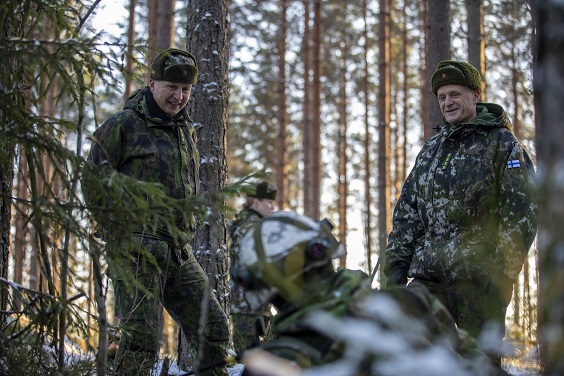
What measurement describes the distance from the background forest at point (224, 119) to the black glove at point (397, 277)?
3.07 ft

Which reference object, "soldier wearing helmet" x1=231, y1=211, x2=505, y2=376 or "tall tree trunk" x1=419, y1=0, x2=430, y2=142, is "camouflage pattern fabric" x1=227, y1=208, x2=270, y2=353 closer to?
"tall tree trunk" x1=419, y1=0, x2=430, y2=142

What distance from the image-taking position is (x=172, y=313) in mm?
5316

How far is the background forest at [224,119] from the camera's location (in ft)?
12.9

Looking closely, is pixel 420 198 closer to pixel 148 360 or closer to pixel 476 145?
pixel 476 145

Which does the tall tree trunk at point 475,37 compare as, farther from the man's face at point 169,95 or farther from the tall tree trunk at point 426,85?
the man's face at point 169,95

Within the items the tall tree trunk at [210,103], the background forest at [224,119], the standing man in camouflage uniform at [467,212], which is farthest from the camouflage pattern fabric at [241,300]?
the standing man in camouflage uniform at [467,212]

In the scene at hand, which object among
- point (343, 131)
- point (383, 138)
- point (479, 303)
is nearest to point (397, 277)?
point (479, 303)

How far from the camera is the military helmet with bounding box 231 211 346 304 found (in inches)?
110

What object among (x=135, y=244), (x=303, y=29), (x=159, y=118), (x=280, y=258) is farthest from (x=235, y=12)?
(x=280, y=258)

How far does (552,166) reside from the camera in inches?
71.9

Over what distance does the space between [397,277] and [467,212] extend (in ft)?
2.30

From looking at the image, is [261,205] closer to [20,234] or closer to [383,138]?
[383,138]

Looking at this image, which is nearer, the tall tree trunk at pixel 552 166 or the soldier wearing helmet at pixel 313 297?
the tall tree trunk at pixel 552 166

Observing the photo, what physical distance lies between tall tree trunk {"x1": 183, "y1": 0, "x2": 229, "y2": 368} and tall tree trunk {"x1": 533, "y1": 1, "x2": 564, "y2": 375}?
5.12 meters
